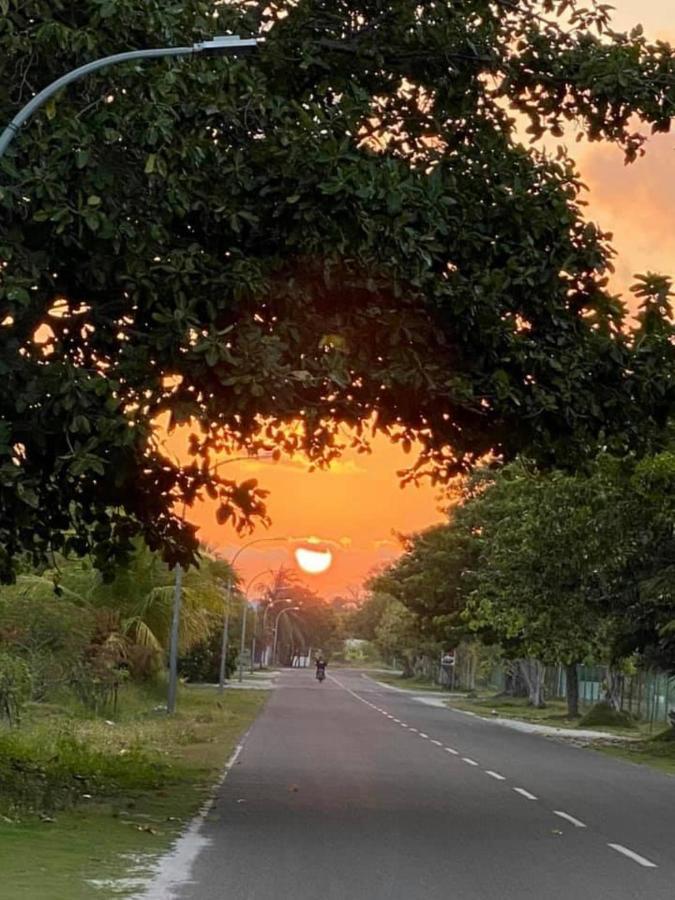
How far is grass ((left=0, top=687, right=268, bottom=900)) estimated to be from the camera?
1104 centimetres

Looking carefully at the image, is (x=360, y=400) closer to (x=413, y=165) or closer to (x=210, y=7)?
(x=413, y=165)

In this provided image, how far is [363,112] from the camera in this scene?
14.2m

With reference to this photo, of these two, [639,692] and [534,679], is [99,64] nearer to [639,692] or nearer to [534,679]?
[639,692]

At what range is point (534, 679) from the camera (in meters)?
71.9

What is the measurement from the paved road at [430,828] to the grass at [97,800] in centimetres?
58

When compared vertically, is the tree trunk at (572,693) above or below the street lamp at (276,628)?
below

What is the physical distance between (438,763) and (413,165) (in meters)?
13.8

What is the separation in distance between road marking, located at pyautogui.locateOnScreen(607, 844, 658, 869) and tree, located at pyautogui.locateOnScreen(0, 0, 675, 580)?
4.31 metres

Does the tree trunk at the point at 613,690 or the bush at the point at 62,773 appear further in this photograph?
the tree trunk at the point at 613,690

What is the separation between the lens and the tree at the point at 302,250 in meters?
13.1

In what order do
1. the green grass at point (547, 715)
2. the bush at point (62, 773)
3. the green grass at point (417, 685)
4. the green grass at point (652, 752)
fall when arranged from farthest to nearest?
the green grass at point (417, 685), the green grass at point (547, 715), the green grass at point (652, 752), the bush at point (62, 773)

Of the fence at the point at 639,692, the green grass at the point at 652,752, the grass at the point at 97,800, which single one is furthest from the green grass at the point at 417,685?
the grass at the point at 97,800

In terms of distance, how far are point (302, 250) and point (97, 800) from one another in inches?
276

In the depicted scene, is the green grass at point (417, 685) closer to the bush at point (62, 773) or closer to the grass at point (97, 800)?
the grass at point (97, 800)
